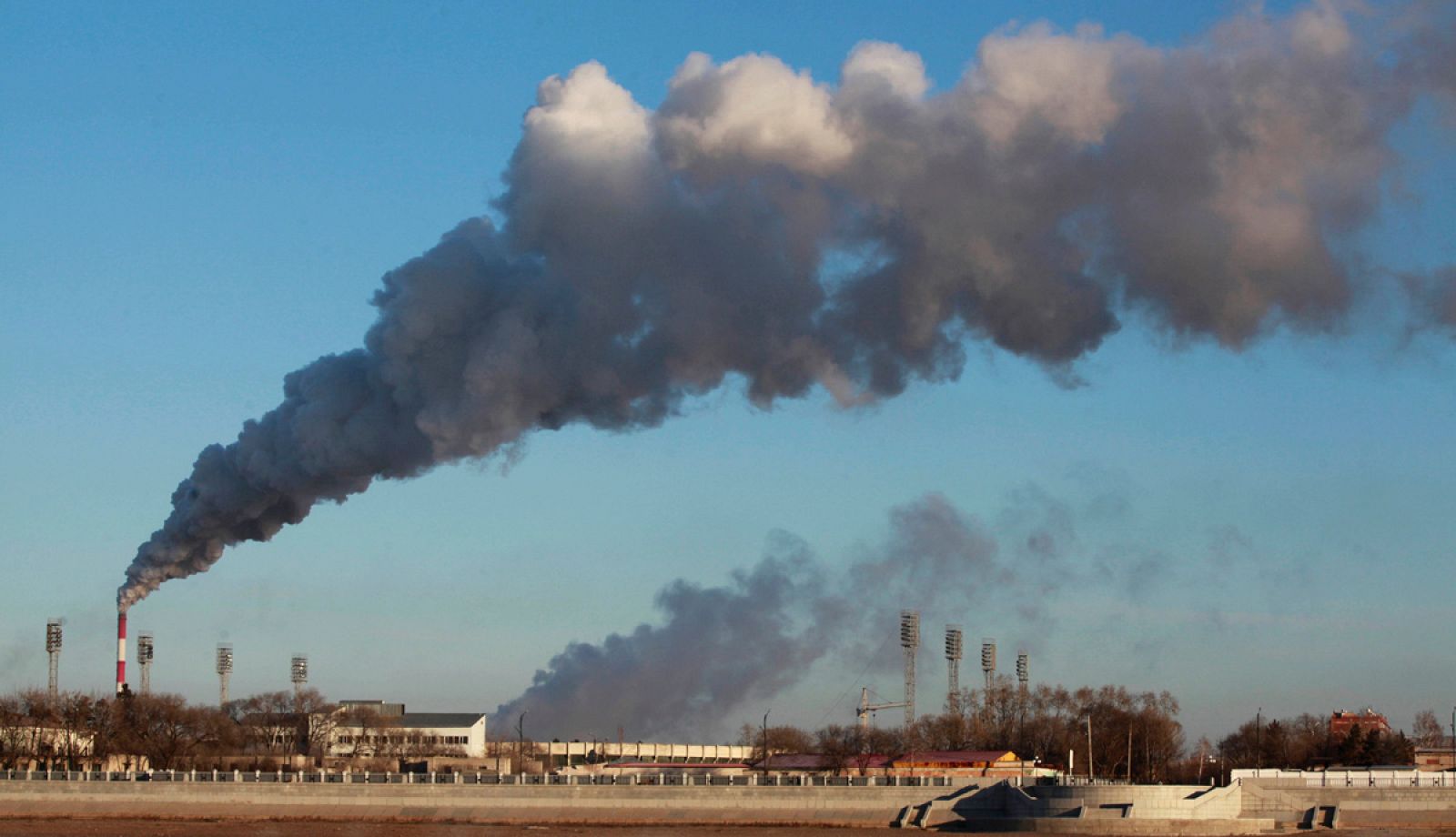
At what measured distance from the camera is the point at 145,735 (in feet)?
435

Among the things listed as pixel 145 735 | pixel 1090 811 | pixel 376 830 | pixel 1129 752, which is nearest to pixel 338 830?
pixel 376 830

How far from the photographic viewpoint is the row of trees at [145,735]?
12875 cm

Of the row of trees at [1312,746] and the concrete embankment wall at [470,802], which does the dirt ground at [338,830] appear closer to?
the concrete embankment wall at [470,802]

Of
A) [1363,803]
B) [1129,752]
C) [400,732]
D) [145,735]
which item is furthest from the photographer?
[400,732]

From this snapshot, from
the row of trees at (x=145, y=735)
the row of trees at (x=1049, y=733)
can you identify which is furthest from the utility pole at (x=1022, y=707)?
the row of trees at (x=145, y=735)

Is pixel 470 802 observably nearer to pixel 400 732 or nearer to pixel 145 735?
pixel 145 735

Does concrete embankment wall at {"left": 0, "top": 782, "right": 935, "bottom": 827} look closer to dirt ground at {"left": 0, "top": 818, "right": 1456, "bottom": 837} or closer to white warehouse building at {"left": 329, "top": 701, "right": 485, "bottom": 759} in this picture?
dirt ground at {"left": 0, "top": 818, "right": 1456, "bottom": 837}

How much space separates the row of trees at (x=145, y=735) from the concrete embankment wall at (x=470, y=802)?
2782 centimetres

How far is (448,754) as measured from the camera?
163875 mm

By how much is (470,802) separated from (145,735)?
1824 inches

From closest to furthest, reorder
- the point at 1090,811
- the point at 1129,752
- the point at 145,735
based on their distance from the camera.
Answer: the point at 1090,811 < the point at 145,735 < the point at 1129,752

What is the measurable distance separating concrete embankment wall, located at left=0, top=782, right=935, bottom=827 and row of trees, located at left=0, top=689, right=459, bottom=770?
27817 millimetres

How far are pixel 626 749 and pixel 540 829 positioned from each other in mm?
87685

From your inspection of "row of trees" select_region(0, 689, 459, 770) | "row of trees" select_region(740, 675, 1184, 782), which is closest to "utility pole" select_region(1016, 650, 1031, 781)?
"row of trees" select_region(740, 675, 1184, 782)
